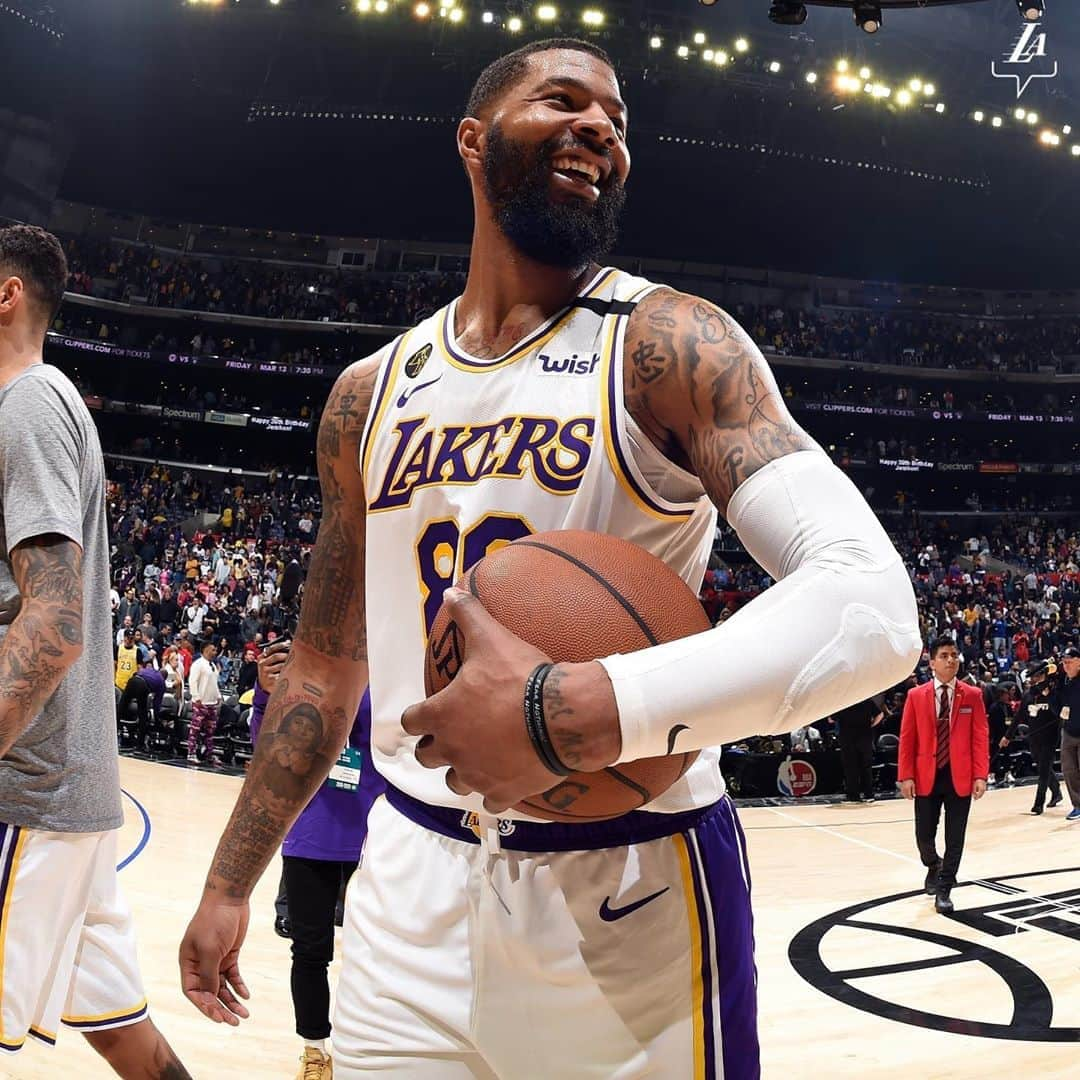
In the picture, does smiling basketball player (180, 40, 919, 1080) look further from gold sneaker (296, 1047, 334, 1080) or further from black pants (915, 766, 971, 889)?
black pants (915, 766, 971, 889)

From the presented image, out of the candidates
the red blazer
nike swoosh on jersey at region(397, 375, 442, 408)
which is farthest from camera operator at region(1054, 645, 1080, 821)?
nike swoosh on jersey at region(397, 375, 442, 408)

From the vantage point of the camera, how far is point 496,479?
65.4 inches

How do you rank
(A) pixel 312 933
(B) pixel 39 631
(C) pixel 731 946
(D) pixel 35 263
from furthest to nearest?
(A) pixel 312 933 → (D) pixel 35 263 → (B) pixel 39 631 → (C) pixel 731 946

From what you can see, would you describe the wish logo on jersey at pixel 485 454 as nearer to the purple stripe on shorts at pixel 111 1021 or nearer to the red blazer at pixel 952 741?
the purple stripe on shorts at pixel 111 1021

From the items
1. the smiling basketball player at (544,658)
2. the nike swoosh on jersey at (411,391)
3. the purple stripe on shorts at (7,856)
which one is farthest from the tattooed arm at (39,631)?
the nike swoosh on jersey at (411,391)

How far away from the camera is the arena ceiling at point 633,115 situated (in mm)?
24328

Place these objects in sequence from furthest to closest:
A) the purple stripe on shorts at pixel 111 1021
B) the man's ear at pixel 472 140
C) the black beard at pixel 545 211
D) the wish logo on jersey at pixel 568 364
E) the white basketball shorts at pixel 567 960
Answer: the purple stripe on shorts at pixel 111 1021, the man's ear at pixel 472 140, the black beard at pixel 545 211, the wish logo on jersey at pixel 568 364, the white basketball shorts at pixel 567 960

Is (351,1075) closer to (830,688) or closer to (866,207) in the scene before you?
(830,688)

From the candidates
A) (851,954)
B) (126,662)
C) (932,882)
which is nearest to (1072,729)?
(932,882)

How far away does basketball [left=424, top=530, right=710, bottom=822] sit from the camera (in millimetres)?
1300

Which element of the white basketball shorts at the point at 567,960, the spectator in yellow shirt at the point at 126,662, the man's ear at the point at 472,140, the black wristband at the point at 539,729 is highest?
the man's ear at the point at 472,140

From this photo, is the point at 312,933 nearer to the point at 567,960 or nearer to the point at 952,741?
the point at 567,960

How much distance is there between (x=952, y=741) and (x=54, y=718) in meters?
6.35

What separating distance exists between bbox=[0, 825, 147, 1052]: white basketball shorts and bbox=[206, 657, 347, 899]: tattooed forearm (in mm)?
638
